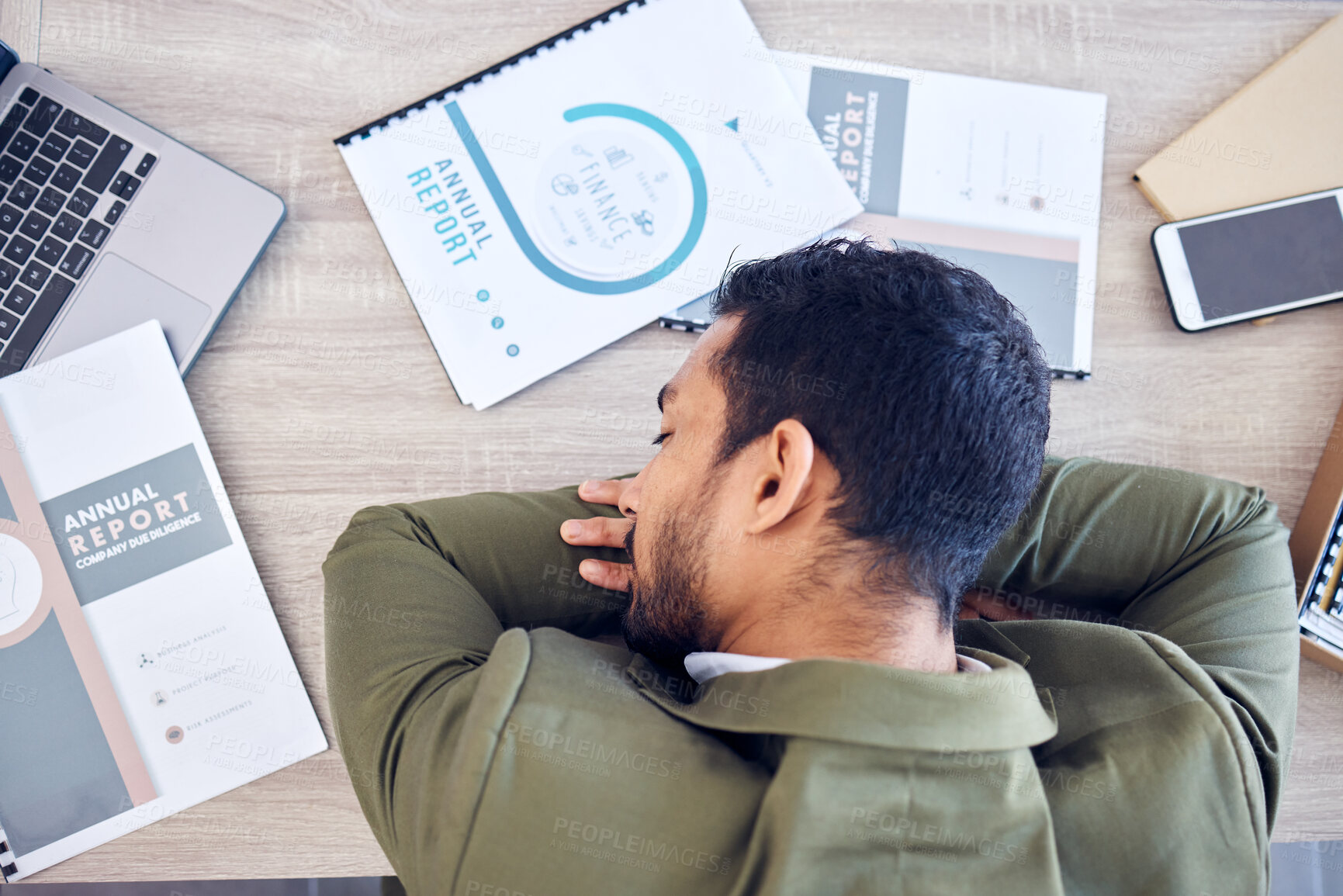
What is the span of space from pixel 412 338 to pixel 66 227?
1.10 feet

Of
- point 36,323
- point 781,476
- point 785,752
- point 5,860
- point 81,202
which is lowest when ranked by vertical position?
point 5,860

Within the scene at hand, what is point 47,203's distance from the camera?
789 millimetres

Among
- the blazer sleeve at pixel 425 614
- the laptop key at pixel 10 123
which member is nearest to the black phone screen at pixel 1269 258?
the blazer sleeve at pixel 425 614

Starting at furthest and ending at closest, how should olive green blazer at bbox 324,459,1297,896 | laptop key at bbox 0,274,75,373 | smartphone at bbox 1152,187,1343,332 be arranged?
smartphone at bbox 1152,187,1343,332 < laptop key at bbox 0,274,75,373 < olive green blazer at bbox 324,459,1297,896

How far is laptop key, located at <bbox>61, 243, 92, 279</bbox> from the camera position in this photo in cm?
79

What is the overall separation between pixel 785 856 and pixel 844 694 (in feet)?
0.36

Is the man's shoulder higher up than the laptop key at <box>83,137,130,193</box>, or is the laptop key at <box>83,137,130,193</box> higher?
the laptop key at <box>83,137,130,193</box>

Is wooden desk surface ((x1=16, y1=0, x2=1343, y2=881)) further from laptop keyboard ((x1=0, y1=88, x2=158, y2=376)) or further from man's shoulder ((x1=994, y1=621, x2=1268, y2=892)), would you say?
man's shoulder ((x1=994, y1=621, x2=1268, y2=892))

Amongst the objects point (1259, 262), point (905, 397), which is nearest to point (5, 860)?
point (905, 397)

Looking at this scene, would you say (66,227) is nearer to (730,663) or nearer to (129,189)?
(129,189)

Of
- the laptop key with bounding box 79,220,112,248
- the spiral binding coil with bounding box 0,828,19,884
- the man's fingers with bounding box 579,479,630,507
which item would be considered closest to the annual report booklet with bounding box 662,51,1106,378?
the man's fingers with bounding box 579,479,630,507

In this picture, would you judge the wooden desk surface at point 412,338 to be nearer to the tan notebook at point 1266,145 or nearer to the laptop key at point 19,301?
the tan notebook at point 1266,145

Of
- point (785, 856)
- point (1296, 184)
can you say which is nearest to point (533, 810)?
point (785, 856)

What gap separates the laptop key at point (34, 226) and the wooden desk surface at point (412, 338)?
15 cm
